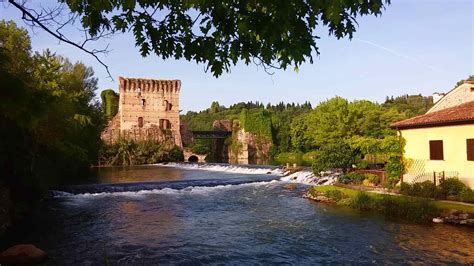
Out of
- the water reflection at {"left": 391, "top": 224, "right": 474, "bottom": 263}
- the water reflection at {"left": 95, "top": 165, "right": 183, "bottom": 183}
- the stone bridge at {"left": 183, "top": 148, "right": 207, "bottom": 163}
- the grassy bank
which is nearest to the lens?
the water reflection at {"left": 391, "top": 224, "right": 474, "bottom": 263}

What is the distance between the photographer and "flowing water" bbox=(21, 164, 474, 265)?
35.0 ft

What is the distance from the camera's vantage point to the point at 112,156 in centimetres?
5216

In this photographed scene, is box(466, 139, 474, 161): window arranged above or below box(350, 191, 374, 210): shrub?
above

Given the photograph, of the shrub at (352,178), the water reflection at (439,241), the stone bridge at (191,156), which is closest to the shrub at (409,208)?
the water reflection at (439,241)

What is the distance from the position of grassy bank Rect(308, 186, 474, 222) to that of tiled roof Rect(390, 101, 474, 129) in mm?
3664

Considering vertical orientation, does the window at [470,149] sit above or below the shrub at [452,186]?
above

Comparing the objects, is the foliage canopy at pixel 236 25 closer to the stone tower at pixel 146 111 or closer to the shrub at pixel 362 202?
the shrub at pixel 362 202

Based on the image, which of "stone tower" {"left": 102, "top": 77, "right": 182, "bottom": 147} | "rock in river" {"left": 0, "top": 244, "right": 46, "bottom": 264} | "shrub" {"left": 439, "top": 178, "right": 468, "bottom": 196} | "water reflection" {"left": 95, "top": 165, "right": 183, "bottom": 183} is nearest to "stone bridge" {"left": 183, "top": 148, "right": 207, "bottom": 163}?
"stone tower" {"left": 102, "top": 77, "right": 182, "bottom": 147}

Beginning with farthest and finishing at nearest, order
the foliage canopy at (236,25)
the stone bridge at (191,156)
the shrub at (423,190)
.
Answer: the stone bridge at (191,156) → the shrub at (423,190) → the foliage canopy at (236,25)

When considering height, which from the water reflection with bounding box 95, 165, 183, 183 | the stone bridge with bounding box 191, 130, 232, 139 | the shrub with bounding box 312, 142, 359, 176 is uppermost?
the stone bridge with bounding box 191, 130, 232, 139

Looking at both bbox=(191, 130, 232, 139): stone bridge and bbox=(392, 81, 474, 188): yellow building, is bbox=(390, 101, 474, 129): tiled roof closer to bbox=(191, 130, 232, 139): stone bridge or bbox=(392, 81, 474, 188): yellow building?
bbox=(392, 81, 474, 188): yellow building

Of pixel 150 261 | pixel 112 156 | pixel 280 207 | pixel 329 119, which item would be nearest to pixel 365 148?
pixel 280 207

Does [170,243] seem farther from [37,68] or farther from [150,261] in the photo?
[37,68]

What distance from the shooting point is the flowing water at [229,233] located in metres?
10.7
